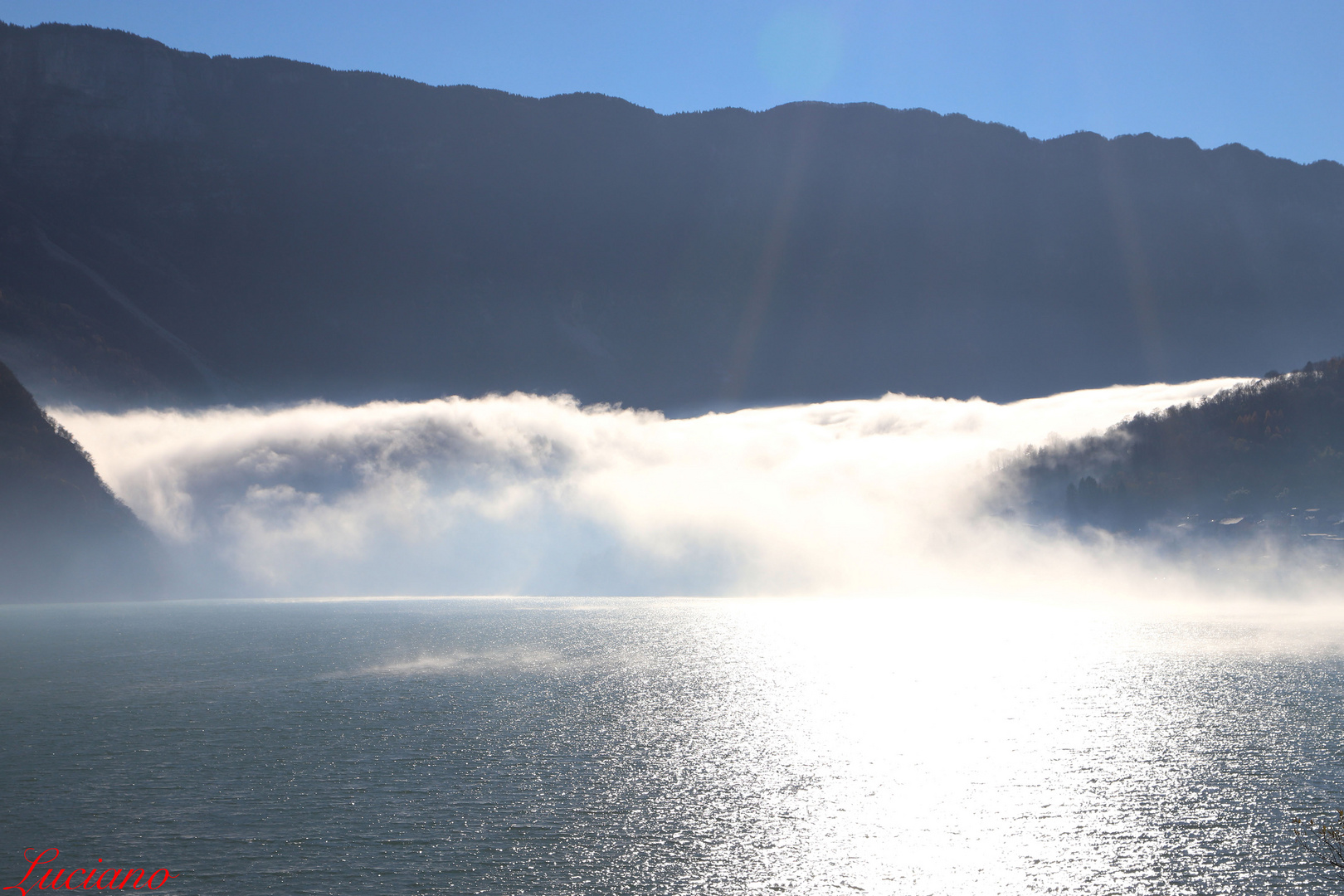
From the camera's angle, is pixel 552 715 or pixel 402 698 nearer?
pixel 552 715

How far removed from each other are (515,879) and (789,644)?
163083 millimetres

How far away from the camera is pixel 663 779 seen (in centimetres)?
6556

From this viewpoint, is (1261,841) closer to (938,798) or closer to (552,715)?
(938,798)

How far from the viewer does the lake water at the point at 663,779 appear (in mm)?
45125

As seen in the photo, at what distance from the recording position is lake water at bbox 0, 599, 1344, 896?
4512 cm

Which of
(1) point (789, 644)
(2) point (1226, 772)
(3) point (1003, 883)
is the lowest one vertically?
(3) point (1003, 883)

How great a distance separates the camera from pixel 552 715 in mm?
91312

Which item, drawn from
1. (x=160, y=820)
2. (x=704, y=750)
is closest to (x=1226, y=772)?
(x=704, y=750)
